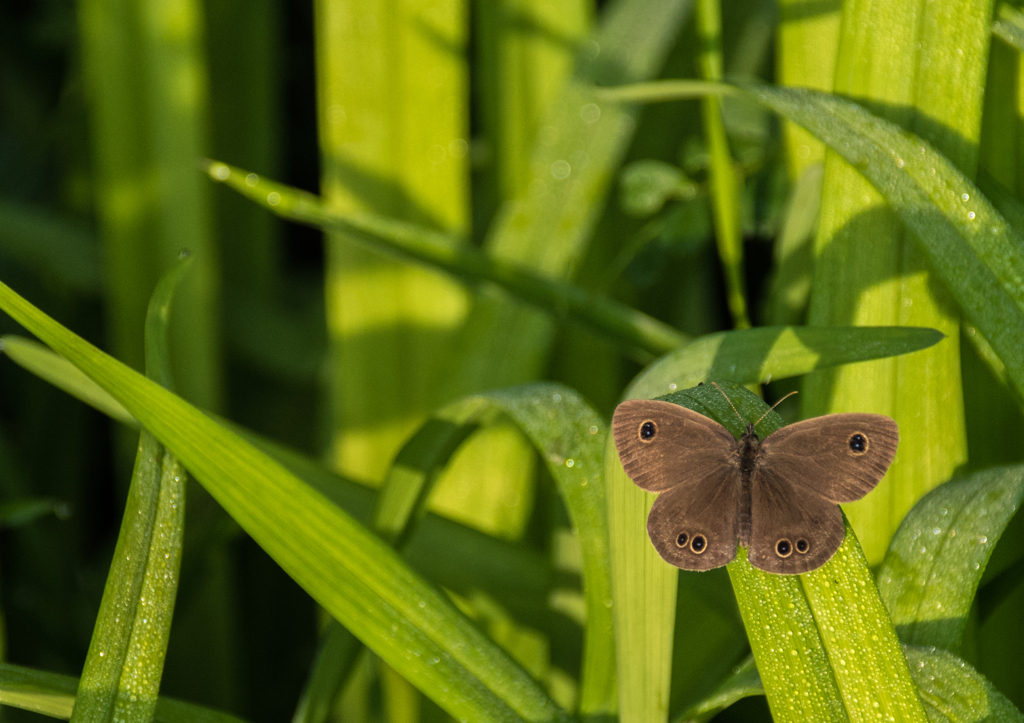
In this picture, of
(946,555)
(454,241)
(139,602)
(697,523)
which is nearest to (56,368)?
(139,602)

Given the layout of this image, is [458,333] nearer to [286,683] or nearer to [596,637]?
[596,637]

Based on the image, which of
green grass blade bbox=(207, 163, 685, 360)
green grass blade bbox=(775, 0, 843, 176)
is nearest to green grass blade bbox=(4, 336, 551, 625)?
green grass blade bbox=(207, 163, 685, 360)

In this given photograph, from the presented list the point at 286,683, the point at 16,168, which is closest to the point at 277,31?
the point at 16,168

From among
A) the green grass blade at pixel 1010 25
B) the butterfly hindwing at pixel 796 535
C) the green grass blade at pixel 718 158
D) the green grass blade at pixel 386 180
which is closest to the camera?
the butterfly hindwing at pixel 796 535

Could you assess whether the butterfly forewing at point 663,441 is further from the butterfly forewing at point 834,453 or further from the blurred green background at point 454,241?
the blurred green background at point 454,241

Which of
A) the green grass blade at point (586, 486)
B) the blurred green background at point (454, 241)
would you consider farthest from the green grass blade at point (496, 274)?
the green grass blade at point (586, 486)

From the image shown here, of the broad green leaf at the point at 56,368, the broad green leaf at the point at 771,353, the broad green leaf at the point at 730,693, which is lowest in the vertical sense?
the broad green leaf at the point at 730,693
